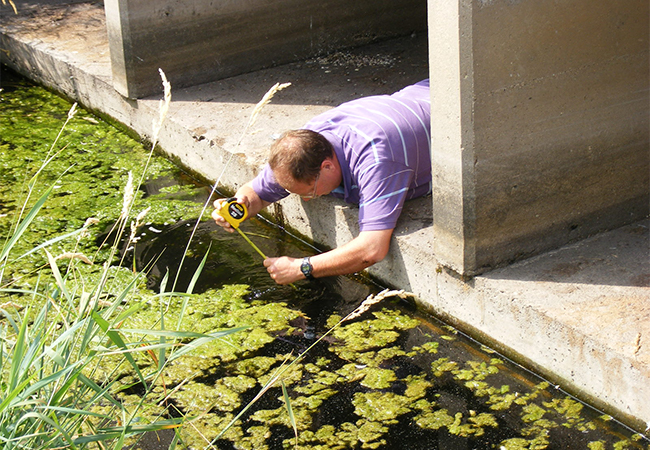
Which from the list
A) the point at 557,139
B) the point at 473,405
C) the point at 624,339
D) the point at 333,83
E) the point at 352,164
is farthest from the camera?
the point at 333,83

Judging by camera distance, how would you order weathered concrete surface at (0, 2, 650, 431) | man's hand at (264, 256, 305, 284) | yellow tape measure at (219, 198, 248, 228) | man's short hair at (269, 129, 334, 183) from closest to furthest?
weathered concrete surface at (0, 2, 650, 431), man's short hair at (269, 129, 334, 183), man's hand at (264, 256, 305, 284), yellow tape measure at (219, 198, 248, 228)

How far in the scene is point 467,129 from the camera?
9.29 ft

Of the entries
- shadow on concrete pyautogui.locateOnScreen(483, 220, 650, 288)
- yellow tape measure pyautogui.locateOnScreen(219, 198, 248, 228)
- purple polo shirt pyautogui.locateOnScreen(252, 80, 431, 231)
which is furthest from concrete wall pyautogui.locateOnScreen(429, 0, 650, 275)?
yellow tape measure pyautogui.locateOnScreen(219, 198, 248, 228)

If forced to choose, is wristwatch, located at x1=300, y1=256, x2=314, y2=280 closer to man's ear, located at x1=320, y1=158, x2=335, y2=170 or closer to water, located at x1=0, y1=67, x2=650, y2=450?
water, located at x1=0, y1=67, x2=650, y2=450

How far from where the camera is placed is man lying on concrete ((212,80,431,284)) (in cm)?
329

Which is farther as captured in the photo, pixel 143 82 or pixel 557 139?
pixel 143 82

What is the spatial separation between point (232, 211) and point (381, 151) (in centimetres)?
84

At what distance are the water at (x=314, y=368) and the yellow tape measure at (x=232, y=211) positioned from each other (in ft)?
1.08

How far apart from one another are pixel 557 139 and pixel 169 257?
2128mm

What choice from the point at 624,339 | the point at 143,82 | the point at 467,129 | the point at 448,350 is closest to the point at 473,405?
the point at 448,350

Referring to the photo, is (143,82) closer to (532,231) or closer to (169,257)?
(169,257)

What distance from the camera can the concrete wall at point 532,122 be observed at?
2.76m

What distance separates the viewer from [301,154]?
3.28 meters

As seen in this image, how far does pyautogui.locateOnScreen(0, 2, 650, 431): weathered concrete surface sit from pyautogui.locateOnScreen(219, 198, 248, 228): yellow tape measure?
419mm
